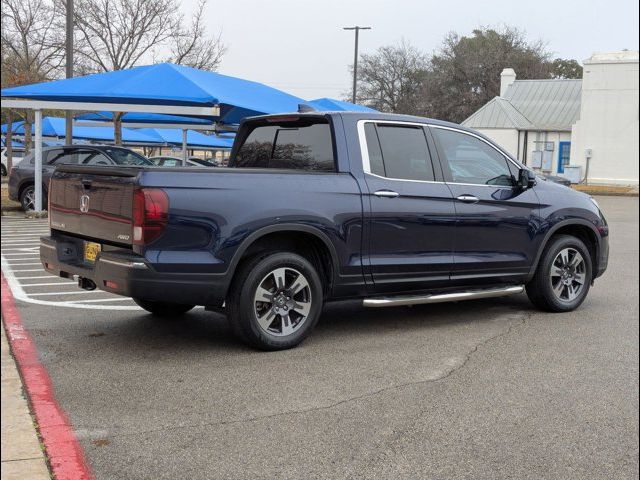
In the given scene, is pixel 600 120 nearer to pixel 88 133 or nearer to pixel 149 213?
pixel 88 133

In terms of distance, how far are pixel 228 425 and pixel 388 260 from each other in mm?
2473

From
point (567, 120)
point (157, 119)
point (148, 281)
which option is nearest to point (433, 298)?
point (148, 281)

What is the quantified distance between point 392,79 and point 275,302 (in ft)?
179

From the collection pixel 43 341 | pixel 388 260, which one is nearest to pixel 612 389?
pixel 388 260

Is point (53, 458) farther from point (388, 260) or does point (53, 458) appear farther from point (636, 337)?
point (636, 337)

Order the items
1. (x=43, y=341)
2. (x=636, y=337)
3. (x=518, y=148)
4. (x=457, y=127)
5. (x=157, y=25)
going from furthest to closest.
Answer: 1. (x=518, y=148)
2. (x=157, y=25)
3. (x=457, y=127)
4. (x=636, y=337)
5. (x=43, y=341)

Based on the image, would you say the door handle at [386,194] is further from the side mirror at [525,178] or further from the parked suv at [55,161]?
the parked suv at [55,161]

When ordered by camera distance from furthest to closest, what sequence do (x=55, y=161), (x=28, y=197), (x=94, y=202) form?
(x=28, y=197) < (x=55, y=161) < (x=94, y=202)

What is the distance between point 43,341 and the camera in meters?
6.00

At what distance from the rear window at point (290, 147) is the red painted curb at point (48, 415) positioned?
8.42 feet

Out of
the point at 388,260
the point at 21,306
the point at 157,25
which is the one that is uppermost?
the point at 157,25

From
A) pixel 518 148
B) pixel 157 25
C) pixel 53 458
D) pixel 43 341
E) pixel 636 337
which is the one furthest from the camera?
pixel 518 148

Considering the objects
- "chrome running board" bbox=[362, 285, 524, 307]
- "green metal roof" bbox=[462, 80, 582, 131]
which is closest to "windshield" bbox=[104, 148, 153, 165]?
"chrome running board" bbox=[362, 285, 524, 307]

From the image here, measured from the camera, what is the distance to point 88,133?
3503 cm
